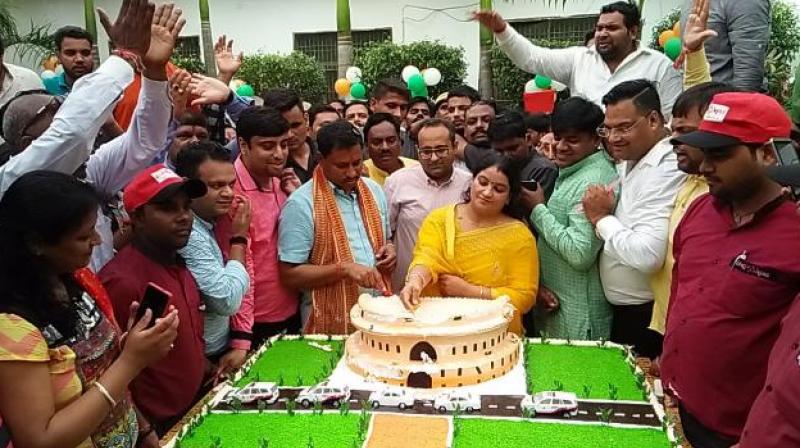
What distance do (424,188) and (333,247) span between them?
2.54 ft

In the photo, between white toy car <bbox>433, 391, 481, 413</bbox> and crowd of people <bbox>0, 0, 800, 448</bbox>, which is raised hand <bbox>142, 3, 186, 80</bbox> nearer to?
crowd of people <bbox>0, 0, 800, 448</bbox>

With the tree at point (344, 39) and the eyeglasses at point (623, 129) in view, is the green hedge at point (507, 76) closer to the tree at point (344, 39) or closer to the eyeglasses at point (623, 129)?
the tree at point (344, 39)

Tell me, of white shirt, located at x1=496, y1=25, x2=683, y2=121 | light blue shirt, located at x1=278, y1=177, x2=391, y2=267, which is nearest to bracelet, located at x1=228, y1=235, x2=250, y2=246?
light blue shirt, located at x1=278, y1=177, x2=391, y2=267

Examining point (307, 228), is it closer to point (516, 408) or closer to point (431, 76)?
point (516, 408)

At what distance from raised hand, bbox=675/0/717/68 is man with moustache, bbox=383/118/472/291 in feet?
4.55

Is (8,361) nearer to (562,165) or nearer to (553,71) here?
(562,165)

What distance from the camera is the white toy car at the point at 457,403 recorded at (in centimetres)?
277

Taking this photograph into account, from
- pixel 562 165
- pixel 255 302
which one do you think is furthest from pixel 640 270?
pixel 255 302

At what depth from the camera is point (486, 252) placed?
3.54 m

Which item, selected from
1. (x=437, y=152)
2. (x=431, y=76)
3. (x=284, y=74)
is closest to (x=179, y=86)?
(x=437, y=152)

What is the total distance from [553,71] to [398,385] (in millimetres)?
3244

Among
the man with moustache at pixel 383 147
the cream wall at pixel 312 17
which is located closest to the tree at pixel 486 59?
the cream wall at pixel 312 17

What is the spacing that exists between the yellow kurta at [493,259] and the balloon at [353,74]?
30.1 ft

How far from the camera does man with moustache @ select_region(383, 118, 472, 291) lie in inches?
160
